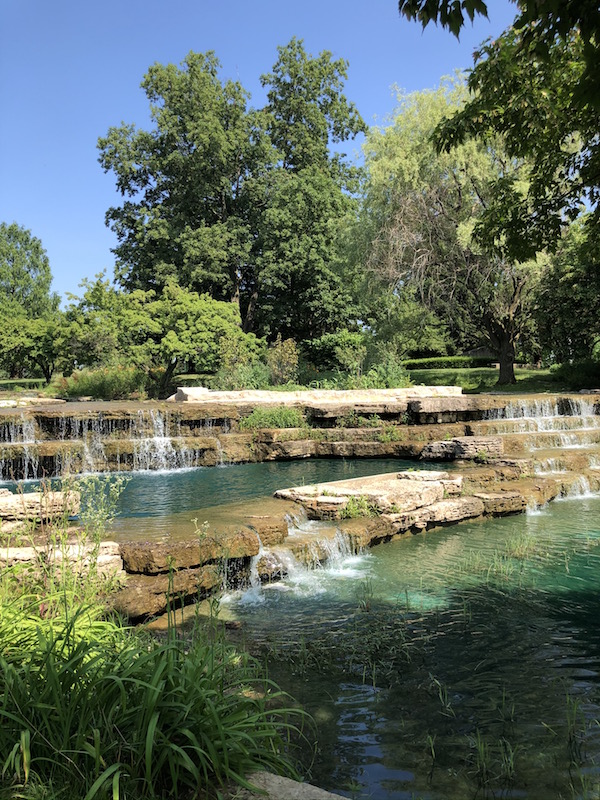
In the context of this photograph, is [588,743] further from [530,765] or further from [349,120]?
[349,120]

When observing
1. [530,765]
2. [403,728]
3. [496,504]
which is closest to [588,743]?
[530,765]

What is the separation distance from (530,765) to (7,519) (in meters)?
4.98

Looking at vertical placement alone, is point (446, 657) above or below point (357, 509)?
below

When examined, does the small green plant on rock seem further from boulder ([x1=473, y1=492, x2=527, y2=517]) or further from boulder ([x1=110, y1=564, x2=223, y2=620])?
boulder ([x1=110, y1=564, x2=223, y2=620])

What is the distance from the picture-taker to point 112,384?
23.0 meters

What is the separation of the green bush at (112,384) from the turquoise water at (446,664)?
57.6ft

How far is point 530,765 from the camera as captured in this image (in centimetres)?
307

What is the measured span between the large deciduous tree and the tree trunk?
135cm

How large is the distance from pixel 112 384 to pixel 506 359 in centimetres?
1455

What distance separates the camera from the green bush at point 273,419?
596 inches

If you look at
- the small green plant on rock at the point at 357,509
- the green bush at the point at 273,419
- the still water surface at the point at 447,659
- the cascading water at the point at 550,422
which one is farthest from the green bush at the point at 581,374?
the small green plant on rock at the point at 357,509

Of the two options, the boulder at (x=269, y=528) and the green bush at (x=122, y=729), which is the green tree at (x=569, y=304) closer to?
the boulder at (x=269, y=528)

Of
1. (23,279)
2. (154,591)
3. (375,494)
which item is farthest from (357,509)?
(23,279)

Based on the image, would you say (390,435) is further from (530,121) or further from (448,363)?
(448,363)
